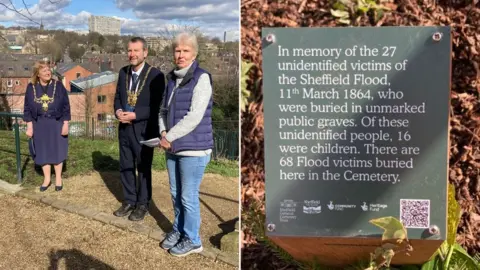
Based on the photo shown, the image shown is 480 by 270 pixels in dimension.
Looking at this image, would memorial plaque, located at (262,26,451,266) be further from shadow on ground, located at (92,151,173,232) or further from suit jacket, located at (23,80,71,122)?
suit jacket, located at (23,80,71,122)

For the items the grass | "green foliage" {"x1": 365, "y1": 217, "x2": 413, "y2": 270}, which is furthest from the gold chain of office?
"green foliage" {"x1": 365, "y1": 217, "x2": 413, "y2": 270}

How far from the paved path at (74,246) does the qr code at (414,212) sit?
1.42 m

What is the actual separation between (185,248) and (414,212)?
1556mm

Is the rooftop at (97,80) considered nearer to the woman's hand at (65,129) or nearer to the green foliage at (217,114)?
the green foliage at (217,114)

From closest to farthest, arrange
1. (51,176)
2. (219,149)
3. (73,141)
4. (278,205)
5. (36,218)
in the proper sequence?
(278,205) → (219,149) → (36,218) → (73,141) → (51,176)

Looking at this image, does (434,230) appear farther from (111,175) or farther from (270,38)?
(111,175)

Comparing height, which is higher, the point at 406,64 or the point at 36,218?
the point at 406,64

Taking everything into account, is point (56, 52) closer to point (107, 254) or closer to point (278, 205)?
point (107, 254)

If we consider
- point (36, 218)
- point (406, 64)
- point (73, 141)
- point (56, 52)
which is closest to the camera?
point (406, 64)

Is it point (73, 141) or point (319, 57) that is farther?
point (73, 141)

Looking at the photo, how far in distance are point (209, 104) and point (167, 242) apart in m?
0.90

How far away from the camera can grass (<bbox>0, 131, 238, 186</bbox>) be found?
2936 millimetres

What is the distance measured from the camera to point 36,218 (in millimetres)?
3590

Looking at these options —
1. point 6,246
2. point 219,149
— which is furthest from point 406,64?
point 6,246
